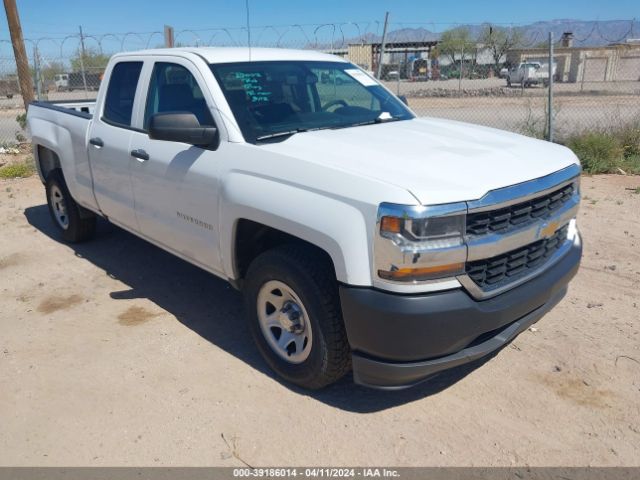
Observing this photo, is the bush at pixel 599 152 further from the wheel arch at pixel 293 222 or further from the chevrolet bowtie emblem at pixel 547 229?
the wheel arch at pixel 293 222

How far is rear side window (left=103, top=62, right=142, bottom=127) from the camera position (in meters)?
4.55

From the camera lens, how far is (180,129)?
3.44m

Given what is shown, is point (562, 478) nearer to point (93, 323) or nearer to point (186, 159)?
point (186, 159)

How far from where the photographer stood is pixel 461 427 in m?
3.10

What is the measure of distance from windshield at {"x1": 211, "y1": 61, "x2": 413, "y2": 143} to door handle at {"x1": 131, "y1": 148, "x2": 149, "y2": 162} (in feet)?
2.69

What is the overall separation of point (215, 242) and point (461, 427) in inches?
71.9

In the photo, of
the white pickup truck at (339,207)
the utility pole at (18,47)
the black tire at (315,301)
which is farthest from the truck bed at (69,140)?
the utility pole at (18,47)

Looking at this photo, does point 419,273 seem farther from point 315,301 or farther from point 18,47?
point 18,47

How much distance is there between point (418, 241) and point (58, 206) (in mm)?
4933

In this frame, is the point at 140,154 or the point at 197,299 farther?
the point at 197,299

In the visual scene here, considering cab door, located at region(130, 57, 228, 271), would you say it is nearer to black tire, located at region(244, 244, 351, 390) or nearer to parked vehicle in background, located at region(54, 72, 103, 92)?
black tire, located at region(244, 244, 351, 390)

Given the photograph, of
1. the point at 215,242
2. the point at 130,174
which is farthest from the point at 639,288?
the point at 130,174

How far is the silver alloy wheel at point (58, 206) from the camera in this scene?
6.06 meters

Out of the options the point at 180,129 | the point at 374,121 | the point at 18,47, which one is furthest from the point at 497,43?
the point at 180,129
